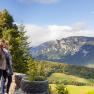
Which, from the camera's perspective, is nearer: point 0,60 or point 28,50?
point 0,60

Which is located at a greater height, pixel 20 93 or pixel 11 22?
pixel 11 22

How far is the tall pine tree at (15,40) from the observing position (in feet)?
143

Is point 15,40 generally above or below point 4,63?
above

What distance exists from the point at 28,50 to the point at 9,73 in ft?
116

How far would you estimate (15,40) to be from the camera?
1783 inches

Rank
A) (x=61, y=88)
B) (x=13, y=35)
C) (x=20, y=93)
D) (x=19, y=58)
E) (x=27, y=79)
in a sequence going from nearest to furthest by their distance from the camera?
(x=20, y=93), (x=27, y=79), (x=19, y=58), (x=13, y=35), (x=61, y=88)

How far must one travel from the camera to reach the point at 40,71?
11.2 meters

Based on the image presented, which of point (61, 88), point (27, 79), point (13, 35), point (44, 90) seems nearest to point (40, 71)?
point (27, 79)

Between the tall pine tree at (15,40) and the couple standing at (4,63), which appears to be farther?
the tall pine tree at (15,40)

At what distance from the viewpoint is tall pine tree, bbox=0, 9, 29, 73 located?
143 feet

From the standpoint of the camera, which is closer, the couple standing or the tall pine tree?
the couple standing

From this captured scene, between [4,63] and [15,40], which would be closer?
[4,63]

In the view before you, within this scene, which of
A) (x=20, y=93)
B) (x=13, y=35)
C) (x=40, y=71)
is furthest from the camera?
(x=13, y=35)

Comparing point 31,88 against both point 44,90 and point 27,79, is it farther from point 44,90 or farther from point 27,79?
point 27,79
